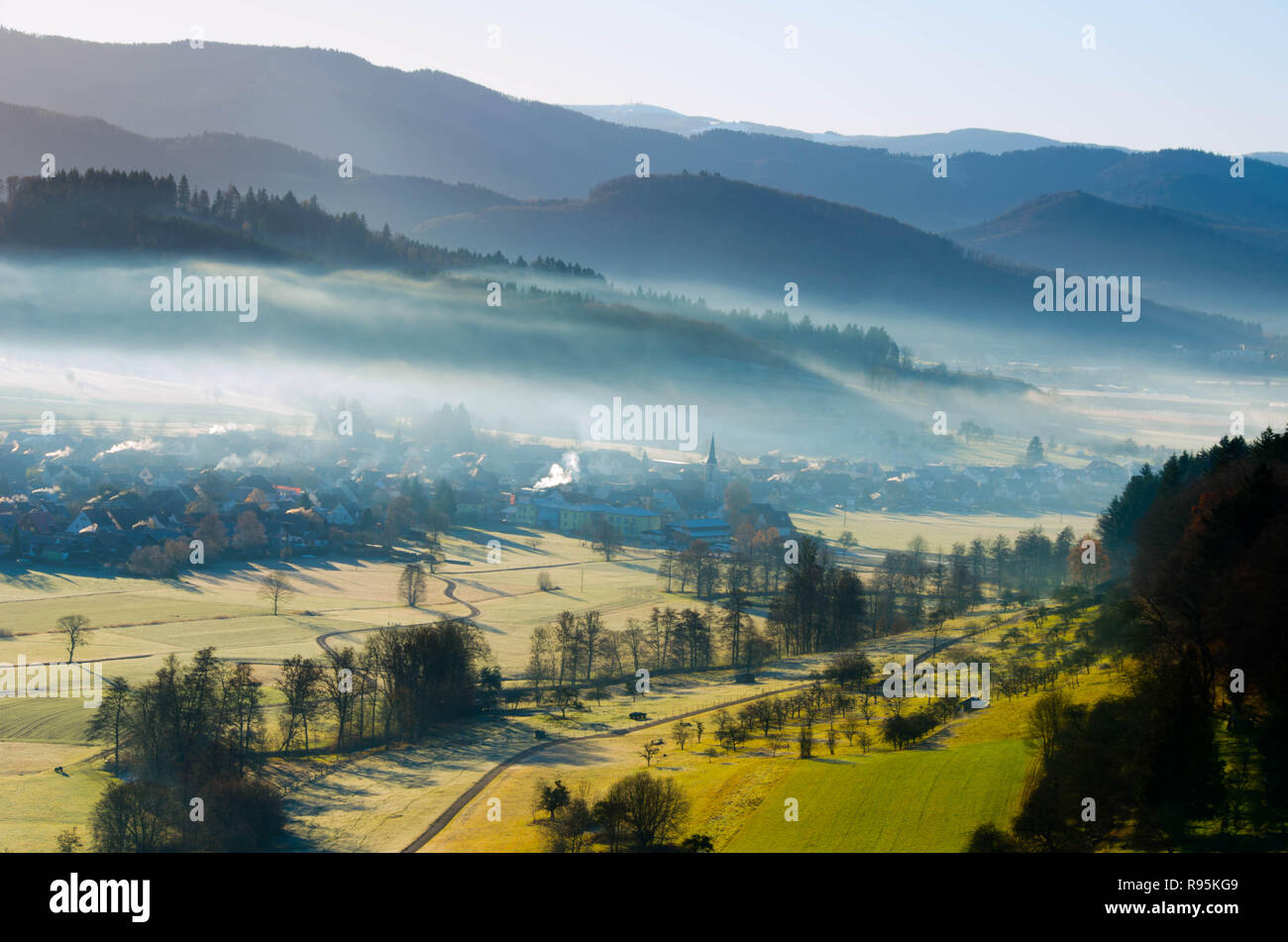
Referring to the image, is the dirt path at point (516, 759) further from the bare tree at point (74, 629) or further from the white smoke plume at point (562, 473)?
the white smoke plume at point (562, 473)

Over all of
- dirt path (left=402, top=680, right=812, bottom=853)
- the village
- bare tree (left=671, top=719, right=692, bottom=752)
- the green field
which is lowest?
dirt path (left=402, top=680, right=812, bottom=853)

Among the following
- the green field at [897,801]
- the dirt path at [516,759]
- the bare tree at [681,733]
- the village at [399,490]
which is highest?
the village at [399,490]

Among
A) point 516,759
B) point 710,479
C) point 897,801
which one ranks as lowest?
point 516,759

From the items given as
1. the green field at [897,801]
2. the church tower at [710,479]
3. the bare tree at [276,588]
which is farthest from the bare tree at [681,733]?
the church tower at [710,479]

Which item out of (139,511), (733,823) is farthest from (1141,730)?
(139,511)

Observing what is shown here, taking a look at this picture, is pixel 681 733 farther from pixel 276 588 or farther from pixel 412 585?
pixel 276 588

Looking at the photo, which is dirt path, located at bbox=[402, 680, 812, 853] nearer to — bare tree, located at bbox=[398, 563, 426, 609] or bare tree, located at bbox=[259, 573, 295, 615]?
bare tree, located at bbox=[398, 563, 426, 609]

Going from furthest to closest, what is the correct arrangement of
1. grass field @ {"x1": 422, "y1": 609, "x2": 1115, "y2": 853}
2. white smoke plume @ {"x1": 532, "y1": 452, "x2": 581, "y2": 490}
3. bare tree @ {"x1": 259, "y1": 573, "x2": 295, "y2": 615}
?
white smoke plume @ {"x1": 532, "y1": 452, "x2": 581, "y2": 490} < bare tree @ {"x1": 259, "y1": 573, "x2": 295, "y2": 615} < grass field @ {"x1": 422, "y1": 609, "x2": 1115, "y2": 853}

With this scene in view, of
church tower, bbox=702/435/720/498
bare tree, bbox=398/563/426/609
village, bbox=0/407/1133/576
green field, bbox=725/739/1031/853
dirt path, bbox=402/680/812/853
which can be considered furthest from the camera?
church tower, bbox=702/435/720/498

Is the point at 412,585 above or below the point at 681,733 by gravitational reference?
above

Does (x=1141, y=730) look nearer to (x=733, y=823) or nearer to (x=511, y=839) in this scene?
(x=733, y=823)

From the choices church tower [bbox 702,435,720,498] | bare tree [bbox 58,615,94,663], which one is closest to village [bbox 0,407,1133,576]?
church tower [bbox 702,435,720,498]

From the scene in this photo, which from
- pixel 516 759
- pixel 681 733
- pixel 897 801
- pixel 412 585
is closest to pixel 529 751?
pixel 516 759
